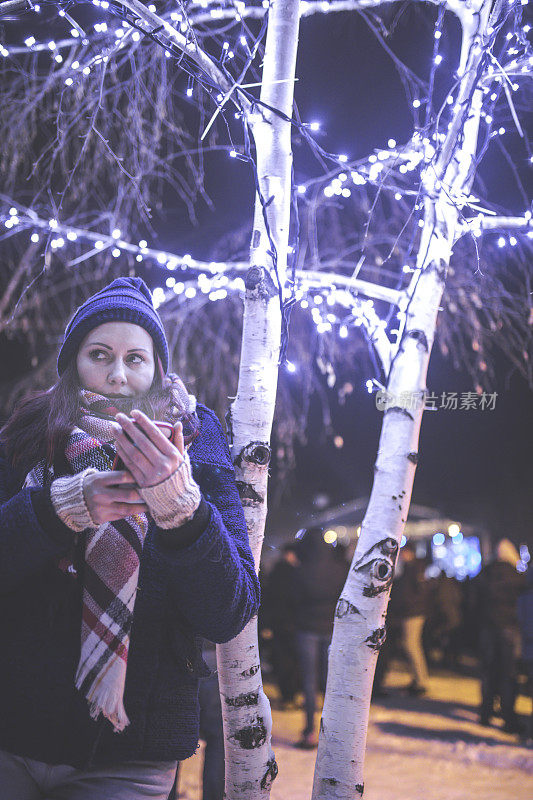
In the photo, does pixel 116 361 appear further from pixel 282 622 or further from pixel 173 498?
pixel 282 622

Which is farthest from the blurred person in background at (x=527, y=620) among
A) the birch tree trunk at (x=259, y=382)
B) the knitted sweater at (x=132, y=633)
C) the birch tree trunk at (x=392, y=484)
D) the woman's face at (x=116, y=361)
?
the woman's face at (x=116, y=361)

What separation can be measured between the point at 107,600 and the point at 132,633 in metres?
0.13

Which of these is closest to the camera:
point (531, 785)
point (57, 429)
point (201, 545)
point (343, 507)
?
point (201, 545)

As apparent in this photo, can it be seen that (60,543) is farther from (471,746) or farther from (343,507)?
(343,507)

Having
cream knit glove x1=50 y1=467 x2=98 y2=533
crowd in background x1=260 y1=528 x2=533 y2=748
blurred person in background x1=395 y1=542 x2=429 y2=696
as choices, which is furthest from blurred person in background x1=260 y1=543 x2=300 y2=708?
cream knit glove x1=50 y1=467 x2=98 y2=533

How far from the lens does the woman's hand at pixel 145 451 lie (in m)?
1.33

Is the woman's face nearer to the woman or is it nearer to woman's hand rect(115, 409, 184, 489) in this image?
the woman

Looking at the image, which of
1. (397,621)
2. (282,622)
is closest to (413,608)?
(397,621)

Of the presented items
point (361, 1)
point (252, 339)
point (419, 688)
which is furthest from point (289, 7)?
point (419, 688)

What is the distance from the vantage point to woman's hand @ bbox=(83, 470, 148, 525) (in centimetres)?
140

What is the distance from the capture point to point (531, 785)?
4.99 meters

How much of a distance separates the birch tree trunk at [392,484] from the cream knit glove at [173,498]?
1.75m

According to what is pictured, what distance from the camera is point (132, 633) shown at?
1.59 meters

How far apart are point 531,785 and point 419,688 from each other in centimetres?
391
